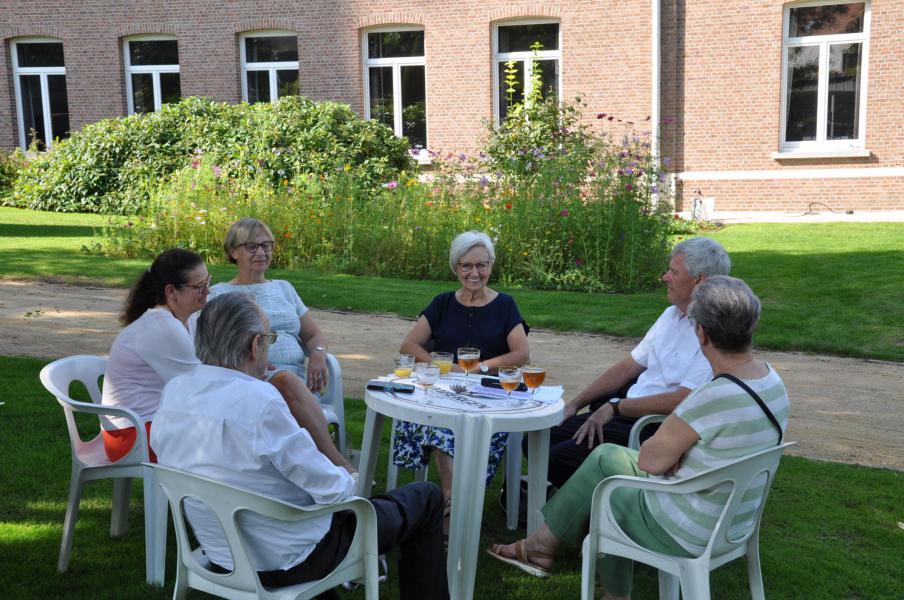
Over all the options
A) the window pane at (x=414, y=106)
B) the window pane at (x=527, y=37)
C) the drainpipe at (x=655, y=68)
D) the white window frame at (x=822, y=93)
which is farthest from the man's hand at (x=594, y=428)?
the window pane at (x=414, y=106)

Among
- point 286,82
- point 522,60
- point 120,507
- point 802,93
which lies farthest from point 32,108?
point 120,507

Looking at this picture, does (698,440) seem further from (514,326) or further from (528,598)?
(514,326)

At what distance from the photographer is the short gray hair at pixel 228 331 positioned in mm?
2660

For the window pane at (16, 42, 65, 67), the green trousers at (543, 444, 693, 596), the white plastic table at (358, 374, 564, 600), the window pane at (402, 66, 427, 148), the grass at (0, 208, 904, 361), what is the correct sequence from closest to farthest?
the green trousers at (543, 444, 693, 596)
the white plastic table at (358, 374, 564, 600)
the grass at (0, 208, 904, 361)
the window pane at (402, 66, 427, 148)
the window pane at (16, 42, 65, 67)

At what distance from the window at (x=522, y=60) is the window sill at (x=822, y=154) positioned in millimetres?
4005

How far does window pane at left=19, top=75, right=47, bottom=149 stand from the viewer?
1981cm

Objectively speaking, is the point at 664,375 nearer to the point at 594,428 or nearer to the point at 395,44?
the point at 594,428

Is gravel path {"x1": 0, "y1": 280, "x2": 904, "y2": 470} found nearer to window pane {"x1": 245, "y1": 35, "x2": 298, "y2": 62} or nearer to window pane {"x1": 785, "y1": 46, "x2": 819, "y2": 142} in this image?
window pane {"x1": 785, "y1": 46, "x2": 819, "y2": 142}

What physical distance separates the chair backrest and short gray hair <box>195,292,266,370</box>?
135cm

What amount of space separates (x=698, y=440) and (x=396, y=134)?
15668mm

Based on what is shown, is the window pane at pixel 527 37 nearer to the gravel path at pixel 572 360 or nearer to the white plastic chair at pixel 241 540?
the gravel path at pixel 572 360

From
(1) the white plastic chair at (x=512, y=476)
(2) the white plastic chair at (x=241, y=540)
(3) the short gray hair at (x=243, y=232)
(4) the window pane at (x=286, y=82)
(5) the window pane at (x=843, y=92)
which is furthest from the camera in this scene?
(4) the window pane at (x=286, y=82)

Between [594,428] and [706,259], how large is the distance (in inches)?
32.9

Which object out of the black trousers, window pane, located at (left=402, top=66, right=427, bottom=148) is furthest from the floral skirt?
window pane, located at (left=402, top=66, right=427, bottom=148)
